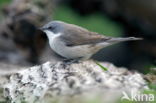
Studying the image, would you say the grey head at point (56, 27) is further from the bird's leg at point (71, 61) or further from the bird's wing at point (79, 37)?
the bird's leg at point (71, 61)

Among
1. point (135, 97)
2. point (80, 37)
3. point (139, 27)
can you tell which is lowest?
point (135, 97)

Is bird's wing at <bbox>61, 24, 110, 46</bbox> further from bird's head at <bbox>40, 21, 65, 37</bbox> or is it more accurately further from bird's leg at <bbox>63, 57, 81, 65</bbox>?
bird's leg at <bbox>63, 57, 81, 65</bbox>

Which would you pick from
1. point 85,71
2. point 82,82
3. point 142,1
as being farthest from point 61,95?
point 142,1

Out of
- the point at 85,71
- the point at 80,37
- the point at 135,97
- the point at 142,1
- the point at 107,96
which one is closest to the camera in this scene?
the point at 107,96

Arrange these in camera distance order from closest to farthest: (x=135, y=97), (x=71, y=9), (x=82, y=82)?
(x=135, y=97) < (x=82, y=82) < (x=71, y=9)

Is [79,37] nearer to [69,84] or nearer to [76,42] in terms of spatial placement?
[76,42]

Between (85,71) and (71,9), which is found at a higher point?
(71,9)

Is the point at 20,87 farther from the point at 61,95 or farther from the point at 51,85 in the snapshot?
the point at 61,95

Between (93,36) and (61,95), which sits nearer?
(61,95)

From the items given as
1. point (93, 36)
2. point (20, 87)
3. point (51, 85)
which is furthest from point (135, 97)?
point (93, 36)
